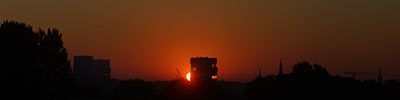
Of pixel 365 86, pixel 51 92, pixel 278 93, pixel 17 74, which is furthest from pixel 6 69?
pixel 365 86

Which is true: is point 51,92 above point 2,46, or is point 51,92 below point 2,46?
below

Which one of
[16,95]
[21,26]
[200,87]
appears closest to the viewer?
[16,95]

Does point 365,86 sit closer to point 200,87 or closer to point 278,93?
point 278,93

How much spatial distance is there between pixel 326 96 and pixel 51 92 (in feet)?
241

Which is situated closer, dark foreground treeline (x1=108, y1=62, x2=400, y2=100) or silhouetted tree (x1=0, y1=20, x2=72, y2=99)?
silhouetted tree (x1=0, y1=20, x2=72, y2=99)

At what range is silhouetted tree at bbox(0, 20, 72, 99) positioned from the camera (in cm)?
6456

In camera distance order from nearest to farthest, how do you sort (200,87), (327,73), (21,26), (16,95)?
(16,95) → (21,26) → (200,87) → (327,73)

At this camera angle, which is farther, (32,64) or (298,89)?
(298,89)

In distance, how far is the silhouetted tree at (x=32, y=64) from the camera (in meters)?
64.6

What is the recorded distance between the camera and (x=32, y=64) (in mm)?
66562

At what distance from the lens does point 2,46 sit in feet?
219

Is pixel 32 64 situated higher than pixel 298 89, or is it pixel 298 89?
pixel 32 64

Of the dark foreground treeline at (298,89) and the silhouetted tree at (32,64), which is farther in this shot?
the dark foreground treeline at (298,89)

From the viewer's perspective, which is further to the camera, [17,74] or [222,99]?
[222,99]
